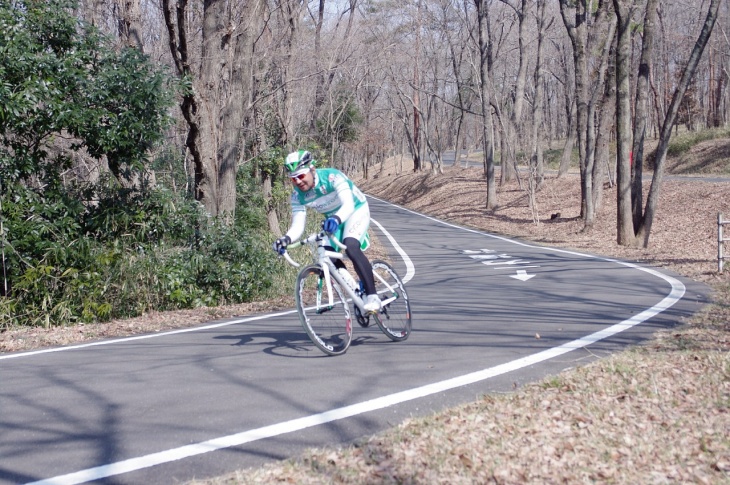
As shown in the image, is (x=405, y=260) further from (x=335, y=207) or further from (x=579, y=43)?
(x=335, y=207)

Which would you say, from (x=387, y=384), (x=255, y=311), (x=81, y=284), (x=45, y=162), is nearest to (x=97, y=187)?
(x=45, y=162)

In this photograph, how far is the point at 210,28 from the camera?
1396cm

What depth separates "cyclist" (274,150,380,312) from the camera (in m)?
6.80

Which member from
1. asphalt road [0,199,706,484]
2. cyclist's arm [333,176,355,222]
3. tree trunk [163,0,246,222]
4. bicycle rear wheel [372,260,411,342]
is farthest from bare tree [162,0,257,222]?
cyclist's arm [333,176,355,222]

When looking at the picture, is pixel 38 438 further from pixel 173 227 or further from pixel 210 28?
pixel 210 28

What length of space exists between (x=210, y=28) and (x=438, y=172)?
43307mm

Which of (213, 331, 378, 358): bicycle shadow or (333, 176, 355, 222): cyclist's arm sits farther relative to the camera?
(213, 331, 378, 358): bicycle shadow

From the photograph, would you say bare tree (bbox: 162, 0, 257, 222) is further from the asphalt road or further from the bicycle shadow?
the bicycle shadow

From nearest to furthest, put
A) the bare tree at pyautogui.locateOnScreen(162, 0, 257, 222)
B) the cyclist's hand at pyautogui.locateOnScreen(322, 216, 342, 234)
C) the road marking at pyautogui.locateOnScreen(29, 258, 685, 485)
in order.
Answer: the road marking at pyautogui.locateOnScreen(29, 258, 685, 485) < the cyclist's hand at pyautogui.locateOnScreen(322, 216, 342, 234) < the bare tree at pyautogui.locateOnScreen(162, 0, 257, 222)

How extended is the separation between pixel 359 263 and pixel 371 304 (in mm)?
419

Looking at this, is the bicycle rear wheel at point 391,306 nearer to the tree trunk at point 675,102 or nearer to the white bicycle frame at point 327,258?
the white bicycle frame at point 327,258

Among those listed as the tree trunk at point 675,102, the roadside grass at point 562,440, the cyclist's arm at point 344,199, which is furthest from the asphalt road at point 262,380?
the tree trunk at point 675,102

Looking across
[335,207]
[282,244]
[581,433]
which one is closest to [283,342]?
[282,244]

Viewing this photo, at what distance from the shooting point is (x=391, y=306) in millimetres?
7641
